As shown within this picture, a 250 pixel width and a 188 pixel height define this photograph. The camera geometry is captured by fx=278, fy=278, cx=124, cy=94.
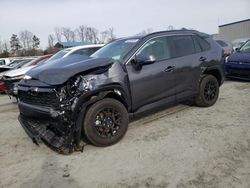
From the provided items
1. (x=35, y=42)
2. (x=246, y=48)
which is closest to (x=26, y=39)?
(x=35, y=42)

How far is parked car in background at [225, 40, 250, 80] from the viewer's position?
30.5 ft

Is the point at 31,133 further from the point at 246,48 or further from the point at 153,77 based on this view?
the point at 246,48

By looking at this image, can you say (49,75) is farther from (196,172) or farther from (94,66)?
(196,172)

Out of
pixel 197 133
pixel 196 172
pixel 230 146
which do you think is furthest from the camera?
pixel 197 133

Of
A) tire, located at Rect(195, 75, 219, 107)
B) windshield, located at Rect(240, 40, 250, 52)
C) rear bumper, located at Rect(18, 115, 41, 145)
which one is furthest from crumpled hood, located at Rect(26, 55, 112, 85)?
windshield, located at Rect(240, 40, 250, 52)

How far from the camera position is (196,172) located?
3.58 m

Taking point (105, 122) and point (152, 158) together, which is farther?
point (105, 122)

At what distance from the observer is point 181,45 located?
5.95 m

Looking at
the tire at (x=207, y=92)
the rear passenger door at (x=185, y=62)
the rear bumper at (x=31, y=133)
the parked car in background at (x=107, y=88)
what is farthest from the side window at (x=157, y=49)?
the rear bumper at (x=31, y=133)

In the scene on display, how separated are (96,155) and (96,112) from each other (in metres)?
0.67

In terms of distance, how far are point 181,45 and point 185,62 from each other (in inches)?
16.4

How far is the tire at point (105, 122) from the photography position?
14.4 ft

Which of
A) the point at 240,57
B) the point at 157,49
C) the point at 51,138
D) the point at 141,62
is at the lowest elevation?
the point at 51,138

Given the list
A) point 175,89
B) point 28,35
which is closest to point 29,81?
point 175,89
